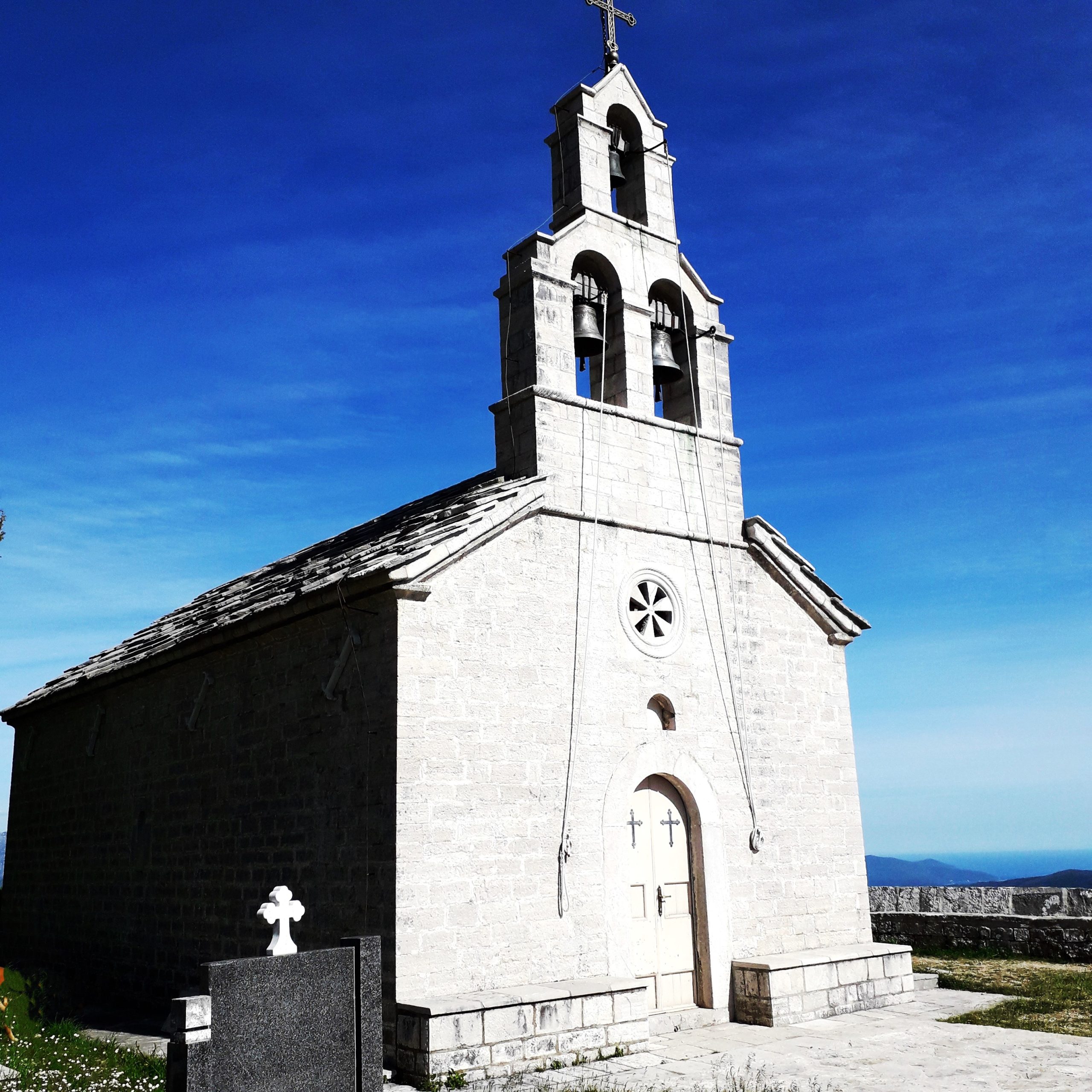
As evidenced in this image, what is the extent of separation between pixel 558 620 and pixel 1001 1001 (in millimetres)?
6822

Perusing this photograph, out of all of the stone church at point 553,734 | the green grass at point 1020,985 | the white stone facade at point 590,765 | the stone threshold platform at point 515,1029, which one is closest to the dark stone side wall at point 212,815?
the stone church at point 553,734

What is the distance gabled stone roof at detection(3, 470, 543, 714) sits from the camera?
33.8ft

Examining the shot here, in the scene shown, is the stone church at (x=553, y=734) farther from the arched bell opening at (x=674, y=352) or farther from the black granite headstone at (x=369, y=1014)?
the black granite headstone at (x=369, y=1014)

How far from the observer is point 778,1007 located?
439 inches

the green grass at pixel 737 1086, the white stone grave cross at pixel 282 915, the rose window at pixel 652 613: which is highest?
the rose window at pixel 652 613

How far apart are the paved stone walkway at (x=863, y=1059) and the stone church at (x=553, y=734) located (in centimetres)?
42

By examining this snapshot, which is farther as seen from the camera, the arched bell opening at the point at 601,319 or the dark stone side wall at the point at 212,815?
the arched bell opening at the point at 601,319

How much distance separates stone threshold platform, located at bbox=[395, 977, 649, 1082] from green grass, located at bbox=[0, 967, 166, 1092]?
2.04m

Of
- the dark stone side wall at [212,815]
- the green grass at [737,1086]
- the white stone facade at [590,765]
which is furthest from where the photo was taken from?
the dark stone side wall at [212,815]

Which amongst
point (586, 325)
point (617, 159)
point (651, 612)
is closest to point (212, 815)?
point (651, 612)

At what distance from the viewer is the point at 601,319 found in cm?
1317

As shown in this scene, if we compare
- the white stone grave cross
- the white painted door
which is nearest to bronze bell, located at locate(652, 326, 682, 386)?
the white painted door

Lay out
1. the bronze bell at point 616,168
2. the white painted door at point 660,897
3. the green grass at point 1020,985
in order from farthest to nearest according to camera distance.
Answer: the bronze bell at point 616,168 < the white painted door at point 660,897 < the green grass at point 1020,985

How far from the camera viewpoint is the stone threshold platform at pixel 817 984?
1120cm
